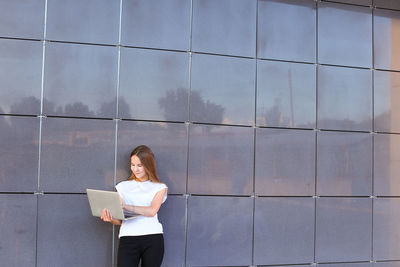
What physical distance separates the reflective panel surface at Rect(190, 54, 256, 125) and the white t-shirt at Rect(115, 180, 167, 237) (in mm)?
893

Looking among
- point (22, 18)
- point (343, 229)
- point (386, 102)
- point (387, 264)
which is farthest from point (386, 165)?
point (22, 18)

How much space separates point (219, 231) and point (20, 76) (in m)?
2.50

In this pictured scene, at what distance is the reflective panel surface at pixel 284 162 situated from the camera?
498 cm

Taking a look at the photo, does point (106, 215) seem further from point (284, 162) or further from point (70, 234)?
point (284, 162)

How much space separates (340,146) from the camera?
205 inches

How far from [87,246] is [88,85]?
156 centimetres

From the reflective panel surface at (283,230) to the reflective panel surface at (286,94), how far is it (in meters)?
0.86

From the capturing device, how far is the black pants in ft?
13.6

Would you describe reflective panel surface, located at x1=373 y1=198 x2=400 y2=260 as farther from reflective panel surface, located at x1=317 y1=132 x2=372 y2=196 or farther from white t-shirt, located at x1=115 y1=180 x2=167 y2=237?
white t-shirt, located at x1=115 y1=180 x2=167 y2=237

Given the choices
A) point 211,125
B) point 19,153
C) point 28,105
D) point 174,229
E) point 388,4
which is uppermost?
point 388,4

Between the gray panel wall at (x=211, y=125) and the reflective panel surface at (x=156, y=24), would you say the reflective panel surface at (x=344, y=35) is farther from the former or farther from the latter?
the reflective panel surface at (x=156, y=24)

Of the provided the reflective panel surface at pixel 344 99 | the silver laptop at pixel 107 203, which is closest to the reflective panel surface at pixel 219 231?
the silver laptop at pixel 107 203

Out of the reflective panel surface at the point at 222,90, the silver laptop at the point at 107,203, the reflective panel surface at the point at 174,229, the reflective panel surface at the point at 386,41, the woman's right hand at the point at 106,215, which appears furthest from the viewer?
the reflective panel surface at the point at 386,41

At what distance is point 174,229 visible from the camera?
4.71 meters
